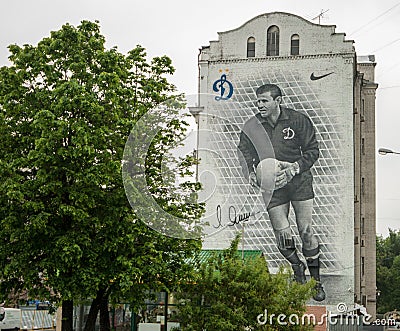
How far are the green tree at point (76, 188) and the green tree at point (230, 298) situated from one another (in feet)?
3.41

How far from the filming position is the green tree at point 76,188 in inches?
866

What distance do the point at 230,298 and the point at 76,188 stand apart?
5.93 m

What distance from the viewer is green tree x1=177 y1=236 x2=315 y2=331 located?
72.0 ft

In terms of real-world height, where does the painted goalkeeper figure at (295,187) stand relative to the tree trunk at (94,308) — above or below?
Answer: above

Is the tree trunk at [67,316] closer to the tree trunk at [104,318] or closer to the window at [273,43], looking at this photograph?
the tree trunk at [104,318]

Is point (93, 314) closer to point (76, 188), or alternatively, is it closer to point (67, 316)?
point (67, 316)

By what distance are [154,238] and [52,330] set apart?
101 ft

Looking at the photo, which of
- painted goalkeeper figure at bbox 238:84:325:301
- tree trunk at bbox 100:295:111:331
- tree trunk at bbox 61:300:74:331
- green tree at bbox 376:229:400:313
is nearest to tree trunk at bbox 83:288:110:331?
tree trunk at bbox 100:295:111:331

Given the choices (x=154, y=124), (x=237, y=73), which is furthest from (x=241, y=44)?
(x=154, y=124)

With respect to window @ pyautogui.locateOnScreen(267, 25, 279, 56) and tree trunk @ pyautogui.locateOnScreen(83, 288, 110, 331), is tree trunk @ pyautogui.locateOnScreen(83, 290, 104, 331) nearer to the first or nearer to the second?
tree trunk @ pyautogui.locateOnScreen(83, 288, 110, 331)

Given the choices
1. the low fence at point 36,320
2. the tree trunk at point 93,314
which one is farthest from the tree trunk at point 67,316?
the low fence at point 36,320

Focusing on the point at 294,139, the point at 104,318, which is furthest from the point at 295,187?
the point at 104,318

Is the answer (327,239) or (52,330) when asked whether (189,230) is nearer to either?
(327,239)

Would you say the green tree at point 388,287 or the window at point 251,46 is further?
the green tree at point 388,287
